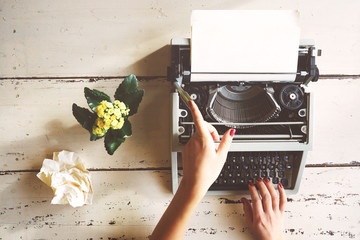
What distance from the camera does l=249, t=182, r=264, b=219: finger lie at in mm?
1388

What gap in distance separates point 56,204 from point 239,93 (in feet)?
3.57

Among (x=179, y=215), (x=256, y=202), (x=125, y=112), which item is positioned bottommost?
(x=256, y=202)

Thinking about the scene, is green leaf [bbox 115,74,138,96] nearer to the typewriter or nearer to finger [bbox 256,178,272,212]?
the typewriter

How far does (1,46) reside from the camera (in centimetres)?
145

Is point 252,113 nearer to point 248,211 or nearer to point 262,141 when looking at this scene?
point 262,141

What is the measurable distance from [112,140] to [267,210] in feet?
2.68

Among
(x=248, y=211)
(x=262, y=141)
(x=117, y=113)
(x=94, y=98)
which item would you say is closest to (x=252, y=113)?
(x=262, y=141)

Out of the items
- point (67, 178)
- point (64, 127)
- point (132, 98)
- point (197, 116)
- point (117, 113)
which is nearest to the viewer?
point (197, 116)

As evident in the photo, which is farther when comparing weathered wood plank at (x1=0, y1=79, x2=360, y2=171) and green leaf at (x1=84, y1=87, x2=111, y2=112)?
weathered wood plank at (x1=0, y1=79, x2=360, y2=171)

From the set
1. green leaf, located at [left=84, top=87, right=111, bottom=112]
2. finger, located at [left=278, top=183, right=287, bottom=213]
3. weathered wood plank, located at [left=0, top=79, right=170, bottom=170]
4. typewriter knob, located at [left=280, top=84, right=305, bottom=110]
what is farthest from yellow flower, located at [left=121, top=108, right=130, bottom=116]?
finger, located at [left=278, top=183, right=287, bottom=213]

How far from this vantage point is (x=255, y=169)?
1386 mm

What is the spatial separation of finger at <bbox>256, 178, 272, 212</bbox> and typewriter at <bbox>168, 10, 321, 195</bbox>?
48 mm

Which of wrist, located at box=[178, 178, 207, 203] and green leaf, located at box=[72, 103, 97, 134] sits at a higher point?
green leaf, located at box=[72, 103, 97, 134]

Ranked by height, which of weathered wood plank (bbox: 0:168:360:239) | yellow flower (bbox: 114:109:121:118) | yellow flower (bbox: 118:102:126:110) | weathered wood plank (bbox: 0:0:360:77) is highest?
weathered wood plank (bbox: 0:0:360:77)
